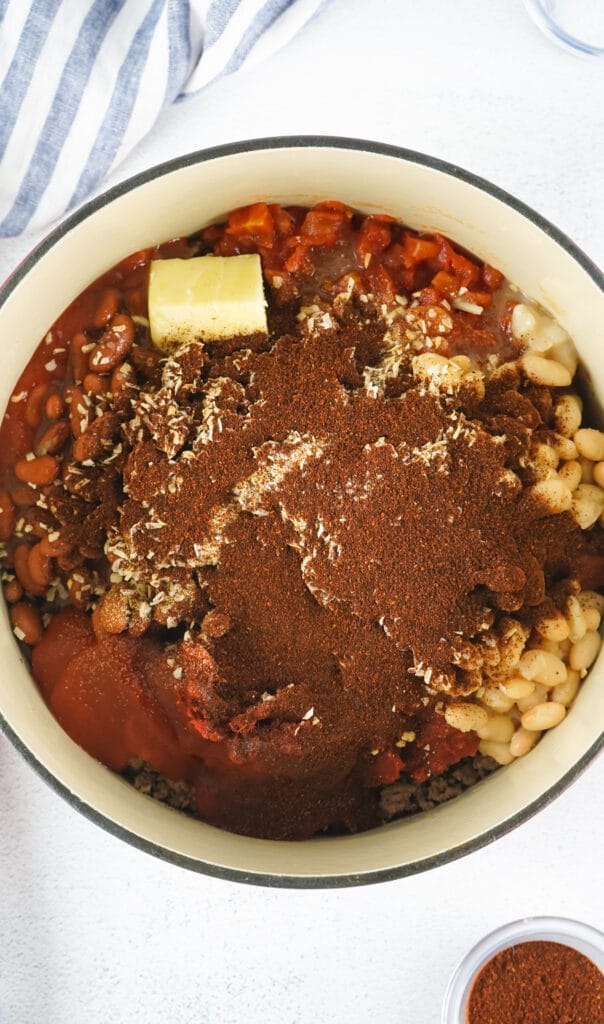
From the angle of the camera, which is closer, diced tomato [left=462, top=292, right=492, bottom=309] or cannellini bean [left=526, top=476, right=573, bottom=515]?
cannellini bean [left=526, top=476, right=573, bottom=515]

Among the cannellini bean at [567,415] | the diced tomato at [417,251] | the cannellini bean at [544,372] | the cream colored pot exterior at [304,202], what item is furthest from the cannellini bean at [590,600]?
the diced tomato at [417,251]

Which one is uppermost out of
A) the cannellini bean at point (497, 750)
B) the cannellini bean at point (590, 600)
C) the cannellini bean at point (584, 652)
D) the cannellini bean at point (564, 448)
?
the cannellini bean at point (564, 448)

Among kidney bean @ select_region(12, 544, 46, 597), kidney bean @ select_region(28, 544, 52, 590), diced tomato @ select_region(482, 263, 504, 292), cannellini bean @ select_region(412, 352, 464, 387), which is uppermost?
diced tomato @ select_region(482, 263, 504, 292)

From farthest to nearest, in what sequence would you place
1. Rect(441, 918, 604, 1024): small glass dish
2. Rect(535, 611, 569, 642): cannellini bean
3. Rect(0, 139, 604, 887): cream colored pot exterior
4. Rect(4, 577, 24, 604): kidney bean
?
Rect(441, 918, 604, 1024): small glass dish
Rect(4, 577, 24, 604): kidney bean
Rect(535, 611, 569, 642): cannellini bean
Rect(0, 139, 604, 887): cream colored pot exterior

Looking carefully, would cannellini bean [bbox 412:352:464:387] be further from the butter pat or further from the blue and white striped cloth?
the blue and white striped cloth

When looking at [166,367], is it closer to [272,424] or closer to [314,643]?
[272,424]

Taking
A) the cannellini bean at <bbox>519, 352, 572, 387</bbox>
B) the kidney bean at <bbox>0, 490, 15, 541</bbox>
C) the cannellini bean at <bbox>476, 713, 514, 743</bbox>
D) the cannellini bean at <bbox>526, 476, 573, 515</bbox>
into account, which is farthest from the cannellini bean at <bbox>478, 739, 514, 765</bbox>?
the kidney bean at <bbox>0, 490, 15, 541</bbox>

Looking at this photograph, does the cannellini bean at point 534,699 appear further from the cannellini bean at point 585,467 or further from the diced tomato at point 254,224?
the diced tomato at point 254,224

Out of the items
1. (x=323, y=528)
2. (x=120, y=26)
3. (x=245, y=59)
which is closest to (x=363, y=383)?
(x=323, y=528)
